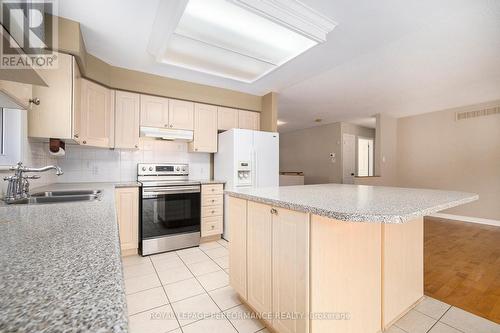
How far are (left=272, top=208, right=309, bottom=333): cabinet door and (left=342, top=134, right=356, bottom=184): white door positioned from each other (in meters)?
5.74

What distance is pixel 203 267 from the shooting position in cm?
250

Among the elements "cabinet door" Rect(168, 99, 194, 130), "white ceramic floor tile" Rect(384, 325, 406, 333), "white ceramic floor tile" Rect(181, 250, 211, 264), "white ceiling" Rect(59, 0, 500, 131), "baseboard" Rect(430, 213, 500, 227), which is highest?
"white ceiling" Rect(59, 0, 500, 131)

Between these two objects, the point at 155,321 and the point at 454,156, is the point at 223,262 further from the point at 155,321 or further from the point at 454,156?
the point at 454,156

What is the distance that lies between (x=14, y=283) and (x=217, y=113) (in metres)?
3.46

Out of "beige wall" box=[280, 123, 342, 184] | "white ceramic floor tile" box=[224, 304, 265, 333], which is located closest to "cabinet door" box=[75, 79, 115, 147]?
Result: "white ceramic floor tile" box=[224, 304, 265, 333]

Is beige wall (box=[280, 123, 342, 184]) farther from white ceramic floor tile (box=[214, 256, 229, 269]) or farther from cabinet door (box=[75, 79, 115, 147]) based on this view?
cabinet door (box=[75, 79, 115, 147])

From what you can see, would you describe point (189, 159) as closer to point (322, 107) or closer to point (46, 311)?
point (322, 107)

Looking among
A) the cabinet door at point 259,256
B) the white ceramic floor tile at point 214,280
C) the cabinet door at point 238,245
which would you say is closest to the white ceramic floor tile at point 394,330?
the cabinet door at point 259,256

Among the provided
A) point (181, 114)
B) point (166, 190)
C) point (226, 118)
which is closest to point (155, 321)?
point (166, 190)

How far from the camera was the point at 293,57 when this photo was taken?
2.56m

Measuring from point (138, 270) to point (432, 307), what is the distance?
278cm

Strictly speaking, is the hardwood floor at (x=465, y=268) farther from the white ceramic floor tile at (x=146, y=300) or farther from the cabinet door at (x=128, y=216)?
the cabinet door at (x=128, y=216)

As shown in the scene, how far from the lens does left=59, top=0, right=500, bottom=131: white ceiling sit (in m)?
1.87

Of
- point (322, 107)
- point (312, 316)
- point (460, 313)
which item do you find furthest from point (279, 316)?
point (322, 107)
